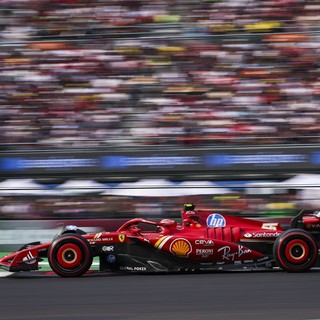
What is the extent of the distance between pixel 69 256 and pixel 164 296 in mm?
1704

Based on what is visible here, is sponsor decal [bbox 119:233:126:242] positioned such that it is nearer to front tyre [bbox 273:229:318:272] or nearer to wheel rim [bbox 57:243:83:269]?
wheel rim [bbox 57:243:83:269]

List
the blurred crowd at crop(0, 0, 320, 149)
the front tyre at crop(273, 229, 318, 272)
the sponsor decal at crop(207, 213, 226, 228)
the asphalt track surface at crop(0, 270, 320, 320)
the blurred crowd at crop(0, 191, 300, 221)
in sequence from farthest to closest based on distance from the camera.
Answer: the blurred crowd at crop(0, 0, 320, 149)
the blurred crowd at crop(0, 191, 300, 221)
the sponsor decal at crop(207, 213, 226, 228)
the front tyre at crop(273, 229, 318, 272)
the asphalt track surface at crop(0, 270, 320, 320)

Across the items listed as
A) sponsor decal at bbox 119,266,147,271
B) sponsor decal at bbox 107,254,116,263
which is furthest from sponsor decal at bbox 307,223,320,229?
sponsor decal at bbox 107,254,116,263

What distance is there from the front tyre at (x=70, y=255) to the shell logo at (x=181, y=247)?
33.9 inches

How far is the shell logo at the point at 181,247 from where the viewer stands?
7.84m

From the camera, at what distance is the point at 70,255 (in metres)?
7.86

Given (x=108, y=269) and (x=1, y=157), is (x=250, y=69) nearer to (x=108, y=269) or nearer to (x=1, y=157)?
(x=1, y=157)

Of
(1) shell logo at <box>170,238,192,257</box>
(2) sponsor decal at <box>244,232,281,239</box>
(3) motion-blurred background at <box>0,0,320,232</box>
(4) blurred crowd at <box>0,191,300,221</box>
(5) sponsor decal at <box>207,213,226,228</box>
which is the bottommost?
(1) shell logo at <box>170,238,192,257</box>

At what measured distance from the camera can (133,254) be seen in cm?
793

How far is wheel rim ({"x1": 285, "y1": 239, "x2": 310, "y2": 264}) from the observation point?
7738mm

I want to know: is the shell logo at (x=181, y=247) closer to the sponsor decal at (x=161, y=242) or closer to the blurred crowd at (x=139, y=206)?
the sponsor decal at (x=161, y=242)

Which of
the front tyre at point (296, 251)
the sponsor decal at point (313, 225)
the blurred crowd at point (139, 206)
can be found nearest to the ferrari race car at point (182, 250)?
the front tyre at point (296, 251)

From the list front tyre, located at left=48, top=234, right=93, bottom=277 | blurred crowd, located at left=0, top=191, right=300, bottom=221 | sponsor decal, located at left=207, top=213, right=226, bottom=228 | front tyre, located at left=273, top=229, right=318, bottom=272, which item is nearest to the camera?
front tyre, located at left=273, top=229, right=318, bottom=272

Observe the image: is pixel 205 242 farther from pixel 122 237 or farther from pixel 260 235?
pixel 122 237
